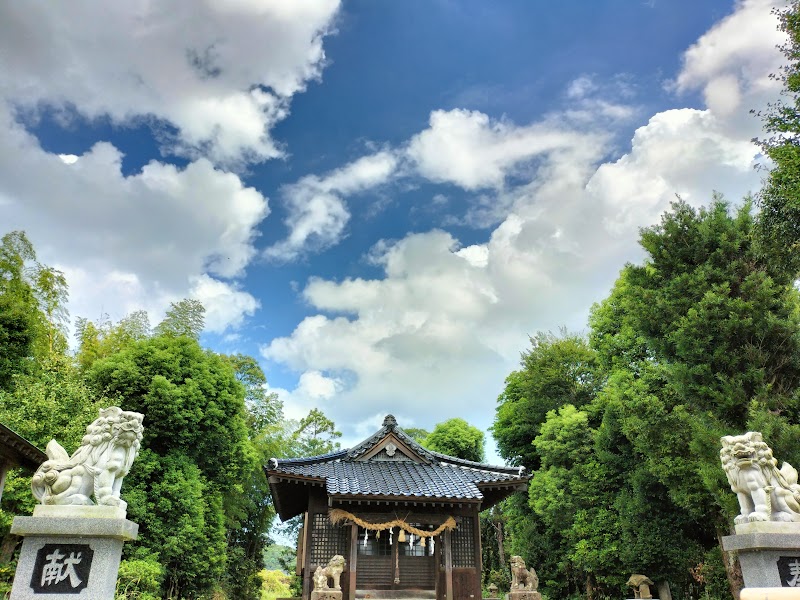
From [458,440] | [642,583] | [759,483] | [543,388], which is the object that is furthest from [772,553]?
[458,440]

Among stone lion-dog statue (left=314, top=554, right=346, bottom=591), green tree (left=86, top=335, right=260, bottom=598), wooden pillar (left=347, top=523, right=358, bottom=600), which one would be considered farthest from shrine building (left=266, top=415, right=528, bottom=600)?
Answer: green tree (left=86, top=335, right=260, bottom=598)

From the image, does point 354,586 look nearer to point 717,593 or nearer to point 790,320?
point 717,593

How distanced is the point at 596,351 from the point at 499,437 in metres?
7.48

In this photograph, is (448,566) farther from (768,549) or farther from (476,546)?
(768,549)

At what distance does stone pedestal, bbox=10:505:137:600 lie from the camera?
18.7 ft

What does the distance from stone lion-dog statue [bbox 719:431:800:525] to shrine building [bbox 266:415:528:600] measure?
707 centimetres

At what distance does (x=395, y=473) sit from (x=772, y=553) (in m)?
10.1

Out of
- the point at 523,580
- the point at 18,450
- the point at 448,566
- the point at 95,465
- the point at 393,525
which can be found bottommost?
the point at 523,580

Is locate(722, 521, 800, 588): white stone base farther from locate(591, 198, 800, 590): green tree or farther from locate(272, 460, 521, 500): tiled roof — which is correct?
locate(272, 460, 521, 500): tiled roof

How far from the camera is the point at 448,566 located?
13203 mm

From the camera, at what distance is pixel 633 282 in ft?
53.8

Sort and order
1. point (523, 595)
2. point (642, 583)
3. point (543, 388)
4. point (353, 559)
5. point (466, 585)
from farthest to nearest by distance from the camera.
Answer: point (543, 388) < point (642, 583) < point (466, 585) < point (523, 595) < point (353, 559)

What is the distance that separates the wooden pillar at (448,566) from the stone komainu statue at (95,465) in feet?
30.5

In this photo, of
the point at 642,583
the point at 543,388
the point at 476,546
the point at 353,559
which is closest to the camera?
the point at 353,559
